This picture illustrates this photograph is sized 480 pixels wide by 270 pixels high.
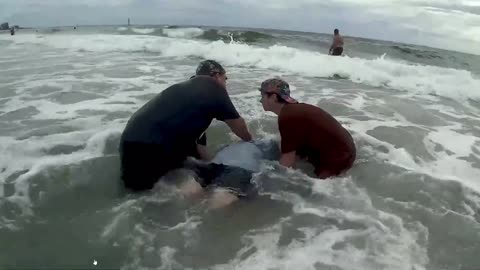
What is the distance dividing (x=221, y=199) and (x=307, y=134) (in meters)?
1.08

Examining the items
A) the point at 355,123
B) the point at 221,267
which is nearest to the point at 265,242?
the point at 221,267

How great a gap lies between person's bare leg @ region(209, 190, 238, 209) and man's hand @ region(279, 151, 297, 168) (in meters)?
0.65

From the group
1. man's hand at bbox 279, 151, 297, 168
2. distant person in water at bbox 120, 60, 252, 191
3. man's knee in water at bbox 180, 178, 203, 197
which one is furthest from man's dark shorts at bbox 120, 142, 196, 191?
man's hand at bbox 279, 151, 297, 168

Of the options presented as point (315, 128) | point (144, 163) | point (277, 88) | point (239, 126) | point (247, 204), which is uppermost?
point (277, 88)

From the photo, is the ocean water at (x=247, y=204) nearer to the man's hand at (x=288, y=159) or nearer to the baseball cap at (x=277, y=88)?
the man's hand at (x=288, y=159)

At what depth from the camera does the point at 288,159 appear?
4559 mm

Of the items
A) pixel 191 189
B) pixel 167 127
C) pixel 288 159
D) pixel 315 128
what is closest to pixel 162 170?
pixel 191 189

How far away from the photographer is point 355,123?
736 centimetres

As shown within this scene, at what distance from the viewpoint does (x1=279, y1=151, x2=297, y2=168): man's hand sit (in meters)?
4.53

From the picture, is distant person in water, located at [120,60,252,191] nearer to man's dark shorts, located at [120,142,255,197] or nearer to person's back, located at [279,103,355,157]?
man's dark shorts, located at [120,142,255,197]

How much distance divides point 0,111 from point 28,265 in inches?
197

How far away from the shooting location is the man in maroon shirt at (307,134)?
440 centimetres

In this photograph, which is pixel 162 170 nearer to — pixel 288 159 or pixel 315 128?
pixel 288 159

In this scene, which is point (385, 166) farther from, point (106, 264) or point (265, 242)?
point (106, 264)
